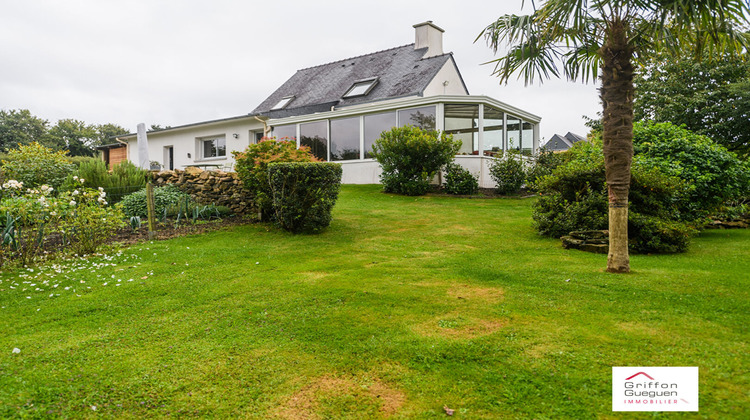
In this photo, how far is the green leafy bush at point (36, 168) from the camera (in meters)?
10.3

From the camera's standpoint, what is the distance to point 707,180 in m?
6.87

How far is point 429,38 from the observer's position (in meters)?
19.8

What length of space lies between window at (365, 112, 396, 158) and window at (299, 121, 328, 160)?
1931 millimetres

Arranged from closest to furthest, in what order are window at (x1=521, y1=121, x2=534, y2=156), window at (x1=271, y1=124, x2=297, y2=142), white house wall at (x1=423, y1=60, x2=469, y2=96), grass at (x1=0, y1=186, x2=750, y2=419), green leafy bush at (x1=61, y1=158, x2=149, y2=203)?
grass at (x1=0, y1=186, x2=750, y2=419), green leafy bush at (x1=61, y1=158, x2=149, y2=203), window at (x1=521, y1=121, x2=534, y2=156), window at (x1=271, y1=124, x2=297, y2=142), white house wall at (x1=423, y1=60, x2=469, y2=96)

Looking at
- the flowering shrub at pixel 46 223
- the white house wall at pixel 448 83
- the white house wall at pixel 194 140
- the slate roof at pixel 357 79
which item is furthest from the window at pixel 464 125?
the flowering shrub at pixel 46 223

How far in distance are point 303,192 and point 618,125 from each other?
15.8 feet

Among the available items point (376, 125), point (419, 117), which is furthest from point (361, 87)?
point (419, 117)

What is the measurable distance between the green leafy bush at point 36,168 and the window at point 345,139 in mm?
8601

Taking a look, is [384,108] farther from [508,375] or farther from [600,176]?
[508,375]

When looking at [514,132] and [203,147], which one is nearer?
[514,132]

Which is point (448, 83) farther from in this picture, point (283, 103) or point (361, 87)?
point (283, 103)

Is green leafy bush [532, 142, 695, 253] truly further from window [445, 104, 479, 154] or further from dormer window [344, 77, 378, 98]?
dormer window [344, 77, 378, 98]

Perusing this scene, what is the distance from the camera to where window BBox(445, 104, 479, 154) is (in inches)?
554

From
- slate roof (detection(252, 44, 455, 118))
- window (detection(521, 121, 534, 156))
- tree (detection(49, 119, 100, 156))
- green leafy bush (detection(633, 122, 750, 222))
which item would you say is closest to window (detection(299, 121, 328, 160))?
slate roof (detection(252, 44, 455, 118))
